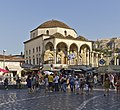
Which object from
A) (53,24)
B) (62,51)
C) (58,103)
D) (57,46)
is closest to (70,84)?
(58,103)

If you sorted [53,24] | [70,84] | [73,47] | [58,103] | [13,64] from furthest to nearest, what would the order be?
1. [53,24]
2. [73,47]
3. [13,64]
4. [70,84]
5. [58,103]

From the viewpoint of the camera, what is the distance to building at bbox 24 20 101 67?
A: 64.7 m

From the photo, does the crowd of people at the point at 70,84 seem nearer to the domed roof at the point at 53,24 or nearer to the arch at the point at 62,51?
the arch at the point at 62,51

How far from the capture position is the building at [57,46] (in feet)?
212

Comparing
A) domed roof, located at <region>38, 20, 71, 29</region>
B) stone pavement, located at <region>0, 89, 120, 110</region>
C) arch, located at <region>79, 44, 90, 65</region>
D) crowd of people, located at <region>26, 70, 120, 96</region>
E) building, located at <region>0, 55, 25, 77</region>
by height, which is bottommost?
stone pavement, located at <region>0, 89, 120, 110</region>

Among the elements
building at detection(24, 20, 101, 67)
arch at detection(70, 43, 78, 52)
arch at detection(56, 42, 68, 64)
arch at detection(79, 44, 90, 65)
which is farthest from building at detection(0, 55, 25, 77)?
arch at detection(79, 44, 90, 65)

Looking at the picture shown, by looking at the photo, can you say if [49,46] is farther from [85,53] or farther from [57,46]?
[85,53]

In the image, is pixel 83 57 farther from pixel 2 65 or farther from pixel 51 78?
pixel 51 78

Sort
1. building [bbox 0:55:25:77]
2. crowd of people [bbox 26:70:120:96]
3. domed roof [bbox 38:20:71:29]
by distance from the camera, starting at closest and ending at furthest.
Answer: crowd of people [bbox 26:70:120:96] → building [bbox 0:55:25:77] → domed roof [bbox 38:20:71:29]

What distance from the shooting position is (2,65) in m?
47.8

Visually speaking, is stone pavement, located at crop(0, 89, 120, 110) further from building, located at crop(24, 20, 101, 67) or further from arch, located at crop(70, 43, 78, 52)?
arch, located at crop(70, 43, 78, 52)

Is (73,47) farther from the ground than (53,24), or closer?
closer

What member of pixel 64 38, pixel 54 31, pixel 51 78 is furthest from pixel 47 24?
pixel 51 78

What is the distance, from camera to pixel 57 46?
6631 cm
